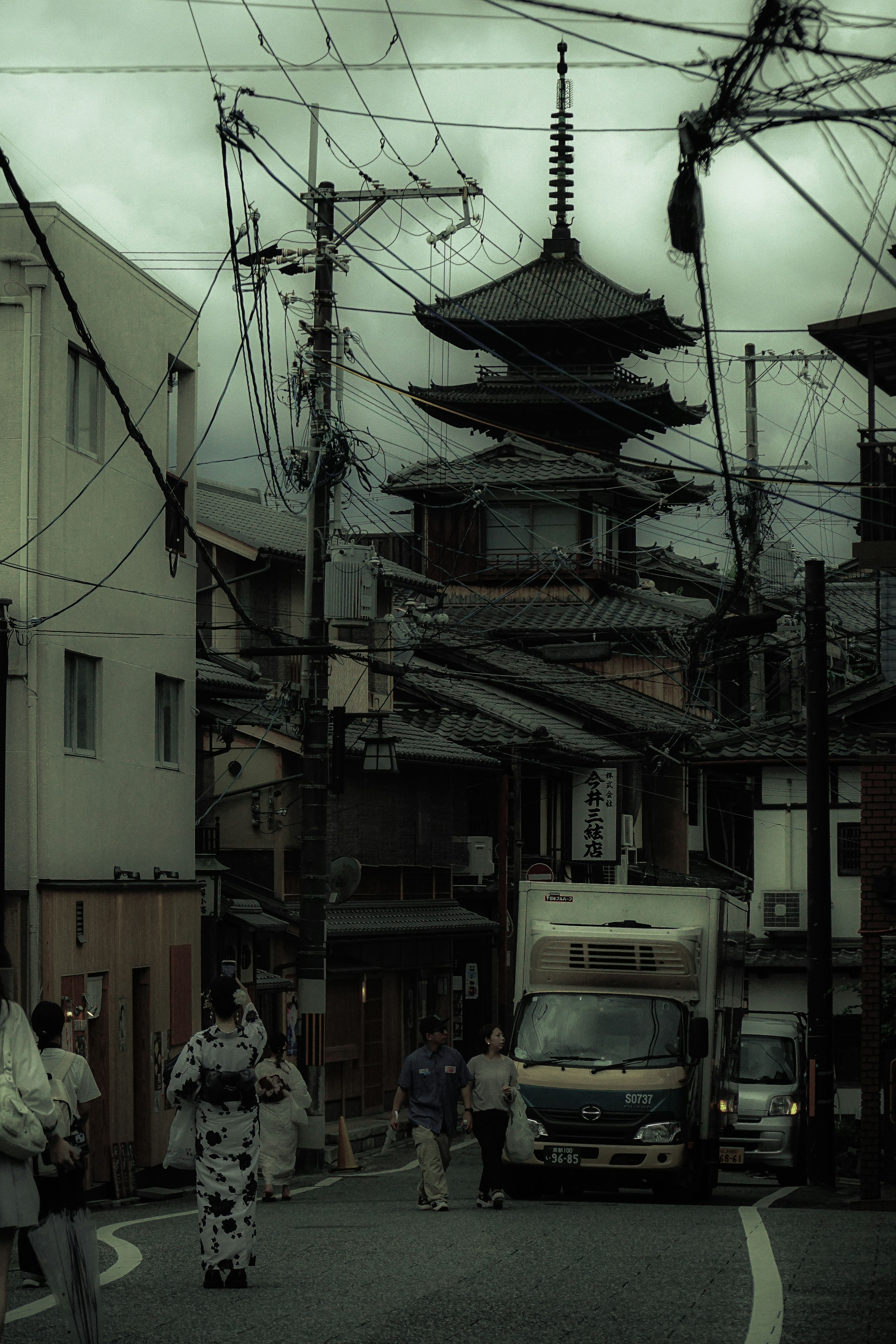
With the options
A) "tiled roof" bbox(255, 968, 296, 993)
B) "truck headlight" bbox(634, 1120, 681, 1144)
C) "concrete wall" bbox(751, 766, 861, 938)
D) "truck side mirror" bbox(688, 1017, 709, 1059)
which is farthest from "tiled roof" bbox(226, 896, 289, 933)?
"concrete wall" bbox(751, 766, 861, 938)

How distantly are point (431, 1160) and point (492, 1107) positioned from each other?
36.4 inches

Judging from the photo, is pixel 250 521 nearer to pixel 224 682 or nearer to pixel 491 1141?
pixel 224 682

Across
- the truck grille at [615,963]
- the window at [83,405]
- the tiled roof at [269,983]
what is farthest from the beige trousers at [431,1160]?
the tiled roof at [269,983]

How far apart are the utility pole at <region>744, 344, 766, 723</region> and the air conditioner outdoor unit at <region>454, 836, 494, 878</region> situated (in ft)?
25.5

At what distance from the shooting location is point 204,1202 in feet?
33.9

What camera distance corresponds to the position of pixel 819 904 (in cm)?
2419

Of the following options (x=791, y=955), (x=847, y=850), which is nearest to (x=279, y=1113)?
(x=791, y=955)

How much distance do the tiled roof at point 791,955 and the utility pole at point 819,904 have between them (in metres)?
16.8

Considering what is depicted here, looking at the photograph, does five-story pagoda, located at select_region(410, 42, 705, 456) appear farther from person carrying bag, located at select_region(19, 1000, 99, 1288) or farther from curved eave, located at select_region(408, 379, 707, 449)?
person carrying bag, located at select_region(19, 1000, 99, 1288)

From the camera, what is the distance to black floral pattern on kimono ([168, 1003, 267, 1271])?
10344mm

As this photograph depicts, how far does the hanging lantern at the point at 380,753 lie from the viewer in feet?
99.2

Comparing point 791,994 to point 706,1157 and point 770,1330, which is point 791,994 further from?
A: point 770,1330

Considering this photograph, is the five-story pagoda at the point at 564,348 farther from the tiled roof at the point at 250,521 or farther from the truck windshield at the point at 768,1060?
the truck windshield at the point at 768,1060

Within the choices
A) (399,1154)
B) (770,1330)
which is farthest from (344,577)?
(770,1330)
